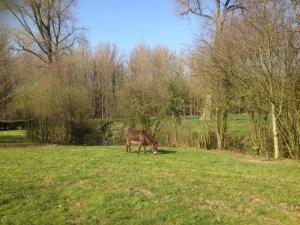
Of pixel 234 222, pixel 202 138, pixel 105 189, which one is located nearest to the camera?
pixel 234 222

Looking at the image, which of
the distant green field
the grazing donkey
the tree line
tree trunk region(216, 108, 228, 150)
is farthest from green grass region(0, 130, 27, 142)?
tree trunk region(216, 108, 228, 150)

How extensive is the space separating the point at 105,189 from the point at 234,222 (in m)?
3.21

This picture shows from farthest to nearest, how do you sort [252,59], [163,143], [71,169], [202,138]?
[163,143]
[202,138]
[252,59]
[71,169]

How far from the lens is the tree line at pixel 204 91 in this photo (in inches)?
450

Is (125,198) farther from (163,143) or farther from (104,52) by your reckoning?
(104,52)

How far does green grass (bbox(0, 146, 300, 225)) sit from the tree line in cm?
285

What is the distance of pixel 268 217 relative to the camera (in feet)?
17.5

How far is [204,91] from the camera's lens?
15266 mm

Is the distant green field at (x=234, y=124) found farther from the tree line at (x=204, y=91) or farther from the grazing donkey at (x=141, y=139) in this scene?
the grazing donkey at (x=141, y=139)

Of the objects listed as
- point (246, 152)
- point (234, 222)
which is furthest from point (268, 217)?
point (246, 152)

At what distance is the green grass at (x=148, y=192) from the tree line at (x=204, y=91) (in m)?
2.85

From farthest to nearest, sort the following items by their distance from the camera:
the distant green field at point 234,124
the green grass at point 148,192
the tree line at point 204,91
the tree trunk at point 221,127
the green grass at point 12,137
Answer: the green grass at point 12,137 < the tree trunk at point 221,127 < the distant green field at point 234,124 < the tree line at point 204,91 < the green grass at point 148,192

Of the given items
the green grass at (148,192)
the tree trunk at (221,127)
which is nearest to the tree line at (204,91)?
the tree trunk at (221,127)

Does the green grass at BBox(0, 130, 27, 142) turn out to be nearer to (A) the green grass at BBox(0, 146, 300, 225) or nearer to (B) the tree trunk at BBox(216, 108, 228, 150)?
(A) the green grass at BBox(0, 146, 300, 225)
